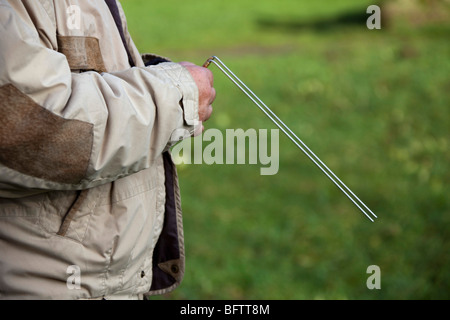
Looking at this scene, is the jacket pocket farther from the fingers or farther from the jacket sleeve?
the fingers

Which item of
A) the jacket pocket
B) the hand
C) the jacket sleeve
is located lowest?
the jacket pocket

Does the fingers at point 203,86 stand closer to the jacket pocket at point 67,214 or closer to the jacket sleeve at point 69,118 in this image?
the jacket sleeve at point 69,118

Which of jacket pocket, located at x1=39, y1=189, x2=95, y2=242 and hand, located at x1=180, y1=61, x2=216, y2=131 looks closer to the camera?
jacket pocket, located at x1=39, y1=189, x2=95, y2=242

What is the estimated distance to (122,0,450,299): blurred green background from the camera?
4.49 m

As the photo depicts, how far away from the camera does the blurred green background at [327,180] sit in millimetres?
4488

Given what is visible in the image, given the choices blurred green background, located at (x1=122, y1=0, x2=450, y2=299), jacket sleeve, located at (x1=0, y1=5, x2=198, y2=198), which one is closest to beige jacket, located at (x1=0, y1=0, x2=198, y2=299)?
jacket sleeve, located at (x1=0, y1=5, x2=198, y2=198)

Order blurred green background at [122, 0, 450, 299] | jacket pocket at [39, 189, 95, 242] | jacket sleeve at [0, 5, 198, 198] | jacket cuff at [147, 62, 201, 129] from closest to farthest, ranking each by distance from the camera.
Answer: jacket sleeve at [0, 5, 198, 198], jacket pocket at [39, 189, 95, 242], jacket cuff at [147, 62, 201, 129], blurred green background at [122, 0, 450, 299]

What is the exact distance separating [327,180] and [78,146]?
443cm

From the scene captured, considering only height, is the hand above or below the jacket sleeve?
above

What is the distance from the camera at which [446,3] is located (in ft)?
38.5

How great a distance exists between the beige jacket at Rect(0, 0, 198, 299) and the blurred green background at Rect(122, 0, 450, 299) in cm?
196

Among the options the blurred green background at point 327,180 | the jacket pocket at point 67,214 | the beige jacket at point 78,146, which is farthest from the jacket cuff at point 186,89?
the blurred green background at point 327,180

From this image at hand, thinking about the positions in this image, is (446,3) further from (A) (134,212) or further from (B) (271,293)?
(A) (134,212)

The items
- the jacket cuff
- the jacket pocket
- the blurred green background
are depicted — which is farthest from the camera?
the blurred green background
